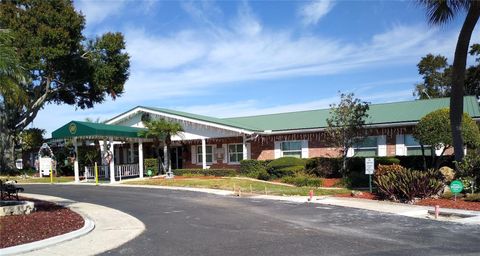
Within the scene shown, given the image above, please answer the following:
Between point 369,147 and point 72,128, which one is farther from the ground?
point 72,128

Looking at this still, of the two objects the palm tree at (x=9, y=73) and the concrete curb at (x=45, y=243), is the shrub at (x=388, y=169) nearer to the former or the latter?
the concrete curb at (x=45, y=243)

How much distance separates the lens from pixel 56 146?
41.2m

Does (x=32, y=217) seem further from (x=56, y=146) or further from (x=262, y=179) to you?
(x=56, y=146)

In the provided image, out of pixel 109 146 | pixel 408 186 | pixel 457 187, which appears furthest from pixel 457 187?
pixel 109 146

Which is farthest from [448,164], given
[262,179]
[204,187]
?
[204,187]

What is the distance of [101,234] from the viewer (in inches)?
438

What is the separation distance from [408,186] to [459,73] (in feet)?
14.9

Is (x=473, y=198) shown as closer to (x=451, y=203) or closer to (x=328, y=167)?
(x=451, y=203)

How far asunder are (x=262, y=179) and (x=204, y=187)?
15.6 ft

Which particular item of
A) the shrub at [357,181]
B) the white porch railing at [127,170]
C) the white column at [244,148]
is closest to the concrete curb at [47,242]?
the shrub at [357,181]

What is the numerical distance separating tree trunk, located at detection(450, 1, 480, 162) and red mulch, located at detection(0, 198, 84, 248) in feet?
43.4

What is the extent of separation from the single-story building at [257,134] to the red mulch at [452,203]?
10.2 m

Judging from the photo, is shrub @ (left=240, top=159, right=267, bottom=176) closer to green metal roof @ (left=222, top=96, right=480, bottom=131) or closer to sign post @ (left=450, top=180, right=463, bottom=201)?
green metal roof @ (left=222, top=96, right=480, bottom=131)

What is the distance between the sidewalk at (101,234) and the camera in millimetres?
9383
